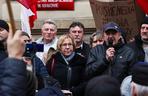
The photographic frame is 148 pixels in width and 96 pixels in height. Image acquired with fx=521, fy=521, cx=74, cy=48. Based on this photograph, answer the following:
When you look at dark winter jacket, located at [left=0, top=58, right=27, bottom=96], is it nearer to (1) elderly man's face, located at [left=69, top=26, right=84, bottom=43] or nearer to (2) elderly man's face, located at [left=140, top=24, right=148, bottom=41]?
(2) elderly man's face, located at [left=140, top=24, right=148, bottom=41]

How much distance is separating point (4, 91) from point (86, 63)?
3.30 meters

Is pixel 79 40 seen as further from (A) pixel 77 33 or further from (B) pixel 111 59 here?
(B) pixel 111 59

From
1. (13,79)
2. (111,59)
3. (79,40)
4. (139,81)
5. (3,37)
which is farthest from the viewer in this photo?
(79,40)

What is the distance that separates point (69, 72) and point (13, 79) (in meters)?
3.31

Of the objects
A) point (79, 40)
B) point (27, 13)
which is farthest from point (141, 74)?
point (27, 13)

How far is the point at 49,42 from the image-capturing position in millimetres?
7262

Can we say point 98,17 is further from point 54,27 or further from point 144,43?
point 144,43

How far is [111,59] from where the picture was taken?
17.6 feet

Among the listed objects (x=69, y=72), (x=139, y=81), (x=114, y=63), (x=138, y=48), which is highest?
(x=139, y=81)

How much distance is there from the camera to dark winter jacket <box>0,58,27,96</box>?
8.11 feet

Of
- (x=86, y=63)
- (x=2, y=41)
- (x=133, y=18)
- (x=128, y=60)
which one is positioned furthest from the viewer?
(x=133, y=18)

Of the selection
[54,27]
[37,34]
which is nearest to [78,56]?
[54,27]

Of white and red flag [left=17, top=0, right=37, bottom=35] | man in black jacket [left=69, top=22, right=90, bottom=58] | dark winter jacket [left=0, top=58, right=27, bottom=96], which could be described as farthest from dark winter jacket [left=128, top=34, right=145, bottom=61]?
dark winter jacket [left=0, top=58, right=27, bottom=96]

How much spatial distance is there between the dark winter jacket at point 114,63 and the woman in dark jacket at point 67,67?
0.29 m
